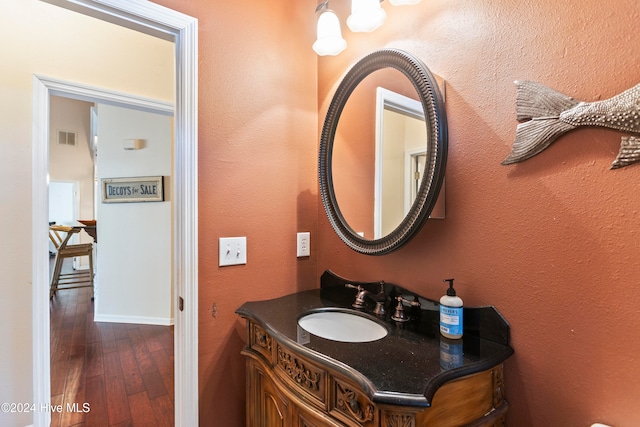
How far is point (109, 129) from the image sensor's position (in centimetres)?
332

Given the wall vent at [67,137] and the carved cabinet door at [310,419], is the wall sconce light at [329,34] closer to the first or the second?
the carved cabinet door at [310,419]

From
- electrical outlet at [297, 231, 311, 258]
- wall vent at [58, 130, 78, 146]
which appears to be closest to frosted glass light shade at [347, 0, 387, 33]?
electrical outlet at [297, 231, 311, 258]

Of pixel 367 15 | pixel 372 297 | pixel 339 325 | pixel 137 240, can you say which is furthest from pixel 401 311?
pixel 137 240

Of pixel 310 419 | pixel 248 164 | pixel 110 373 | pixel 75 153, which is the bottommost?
pixel 110 373

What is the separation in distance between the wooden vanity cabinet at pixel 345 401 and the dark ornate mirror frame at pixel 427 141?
0.48 meters

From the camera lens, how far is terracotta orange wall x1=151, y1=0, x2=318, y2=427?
4.13 ft

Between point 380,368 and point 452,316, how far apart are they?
1.00ft

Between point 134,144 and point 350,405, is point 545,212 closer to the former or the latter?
point 350,405

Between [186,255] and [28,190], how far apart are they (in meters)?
1.30

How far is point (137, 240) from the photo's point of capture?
3240mm

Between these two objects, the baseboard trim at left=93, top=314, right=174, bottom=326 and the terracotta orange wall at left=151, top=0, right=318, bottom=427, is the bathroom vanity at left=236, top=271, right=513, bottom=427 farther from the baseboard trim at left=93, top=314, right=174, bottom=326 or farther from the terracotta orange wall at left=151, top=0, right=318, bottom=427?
the baseboard trim at left=93, top=314, right=174, bottom=326

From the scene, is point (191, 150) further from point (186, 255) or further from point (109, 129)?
point (109, 129)

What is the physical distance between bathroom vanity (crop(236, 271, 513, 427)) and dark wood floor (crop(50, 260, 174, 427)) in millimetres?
1230

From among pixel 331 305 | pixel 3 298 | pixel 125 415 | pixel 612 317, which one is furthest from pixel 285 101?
pixel 125 415
